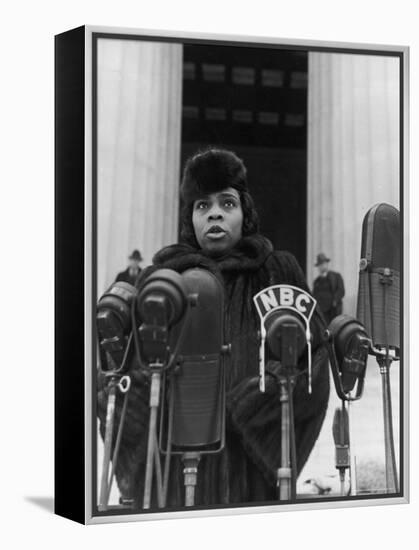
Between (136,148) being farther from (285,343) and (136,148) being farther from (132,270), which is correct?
(285,343)

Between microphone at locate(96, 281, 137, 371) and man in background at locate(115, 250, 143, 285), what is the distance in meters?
0.03

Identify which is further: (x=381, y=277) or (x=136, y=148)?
(x=381, y=277)

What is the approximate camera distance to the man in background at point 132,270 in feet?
37.6

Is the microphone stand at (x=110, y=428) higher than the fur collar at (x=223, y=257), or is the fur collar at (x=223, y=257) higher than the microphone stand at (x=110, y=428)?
the fur collar at (x=223, y=257)

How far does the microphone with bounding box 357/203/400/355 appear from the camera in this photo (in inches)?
480

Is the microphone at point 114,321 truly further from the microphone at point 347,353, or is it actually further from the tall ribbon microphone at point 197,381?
the microphone at point 347,353

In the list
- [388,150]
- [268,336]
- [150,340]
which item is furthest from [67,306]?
[388,150]

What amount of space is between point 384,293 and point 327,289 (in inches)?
17.6

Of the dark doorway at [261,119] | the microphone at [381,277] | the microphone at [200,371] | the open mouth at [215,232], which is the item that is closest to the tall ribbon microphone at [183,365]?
the microphone at [200,371]

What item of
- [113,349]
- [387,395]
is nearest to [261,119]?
[113,349]

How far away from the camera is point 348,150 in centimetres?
1215

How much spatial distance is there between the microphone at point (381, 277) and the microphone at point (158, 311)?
1375mm

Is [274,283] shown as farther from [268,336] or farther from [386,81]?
[386,81]

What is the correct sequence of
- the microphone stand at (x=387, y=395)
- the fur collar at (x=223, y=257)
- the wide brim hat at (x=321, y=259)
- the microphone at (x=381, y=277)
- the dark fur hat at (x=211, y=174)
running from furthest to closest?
the microphone stand at (x=387, y=395), the microphone at (x=381, y=277), the wide brim hat at (x=321, y=259), the dark fur hat at (x=211, y=174), the fur collar at (x=223, y=257)
